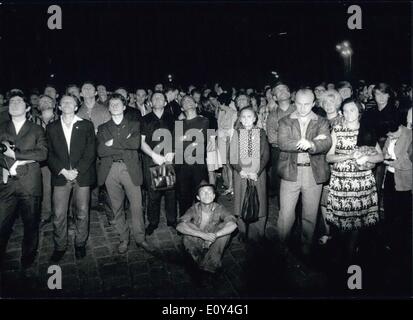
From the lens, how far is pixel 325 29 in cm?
2106

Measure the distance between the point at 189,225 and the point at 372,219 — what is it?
232 cm

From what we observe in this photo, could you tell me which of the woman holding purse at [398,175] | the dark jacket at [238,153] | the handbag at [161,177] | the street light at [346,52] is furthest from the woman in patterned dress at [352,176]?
the street light at [346,52]

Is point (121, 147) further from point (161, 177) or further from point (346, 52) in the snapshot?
point (346, 52)

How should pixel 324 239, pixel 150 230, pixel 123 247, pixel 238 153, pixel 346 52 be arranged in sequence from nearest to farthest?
pixel 238 153
pixel 123 247
pixel 324 239
pixel 150 230
pixel 346 52

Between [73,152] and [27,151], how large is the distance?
540mm

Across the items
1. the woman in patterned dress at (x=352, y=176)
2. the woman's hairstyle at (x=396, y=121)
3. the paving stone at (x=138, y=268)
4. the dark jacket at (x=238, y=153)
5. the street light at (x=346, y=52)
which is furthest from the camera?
the street light at (x=346, y=52)

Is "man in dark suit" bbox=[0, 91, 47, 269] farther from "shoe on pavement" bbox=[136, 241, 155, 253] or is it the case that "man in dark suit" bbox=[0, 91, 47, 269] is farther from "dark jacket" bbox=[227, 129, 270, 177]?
"dark jacket" bbox=[227, 129, 270, 177]

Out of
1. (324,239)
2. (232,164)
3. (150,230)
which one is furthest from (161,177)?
(324,239)

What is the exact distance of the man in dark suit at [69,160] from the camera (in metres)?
4.45

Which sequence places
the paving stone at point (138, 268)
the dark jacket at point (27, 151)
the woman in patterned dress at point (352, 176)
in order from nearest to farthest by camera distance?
the woman in patterned dress at point (352, 176) → the dark jacket at point (27, 151) → the paving stone at point (138, 268)

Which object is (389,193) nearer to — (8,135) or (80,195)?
(80,195)

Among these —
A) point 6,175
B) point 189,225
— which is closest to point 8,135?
point 6,175

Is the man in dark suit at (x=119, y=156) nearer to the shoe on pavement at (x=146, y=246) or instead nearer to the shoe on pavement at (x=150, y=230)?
the shoe on pavement at (x=146, y=246)

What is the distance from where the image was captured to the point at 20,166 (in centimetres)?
428
